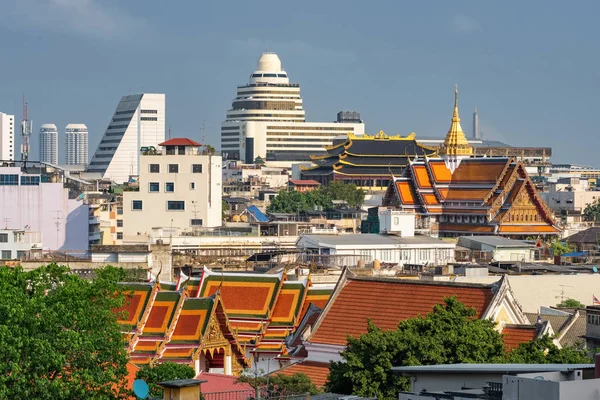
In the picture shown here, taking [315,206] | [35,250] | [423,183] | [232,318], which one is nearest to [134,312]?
[232,318]

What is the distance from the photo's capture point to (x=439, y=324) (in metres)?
38.8

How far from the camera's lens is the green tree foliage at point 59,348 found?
122 feet

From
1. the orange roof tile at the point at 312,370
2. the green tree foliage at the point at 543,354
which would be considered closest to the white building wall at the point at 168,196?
the orange roof tile at the point at 312,370

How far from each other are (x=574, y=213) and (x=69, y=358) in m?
139

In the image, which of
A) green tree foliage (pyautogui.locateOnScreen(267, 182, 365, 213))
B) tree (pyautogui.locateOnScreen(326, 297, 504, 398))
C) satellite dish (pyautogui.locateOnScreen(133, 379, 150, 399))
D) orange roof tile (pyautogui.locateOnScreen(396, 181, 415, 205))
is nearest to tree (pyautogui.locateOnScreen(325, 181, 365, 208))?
green tree foliage (pyautogui.locateOnScreen(267, 182, 365, 213))

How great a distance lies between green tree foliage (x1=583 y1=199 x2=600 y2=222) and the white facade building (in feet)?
193

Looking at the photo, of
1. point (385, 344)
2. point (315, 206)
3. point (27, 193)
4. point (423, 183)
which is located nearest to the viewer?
point (385, 344)

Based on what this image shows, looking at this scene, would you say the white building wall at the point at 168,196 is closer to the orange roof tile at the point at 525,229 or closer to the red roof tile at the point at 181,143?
the red roof tile at the point at 181,143

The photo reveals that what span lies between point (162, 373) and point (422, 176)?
97230mm

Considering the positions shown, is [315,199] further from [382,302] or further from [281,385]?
[281,385]

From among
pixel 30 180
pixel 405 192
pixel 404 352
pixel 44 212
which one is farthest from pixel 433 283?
pixel 405 192

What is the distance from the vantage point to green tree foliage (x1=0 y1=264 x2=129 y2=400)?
3731cm

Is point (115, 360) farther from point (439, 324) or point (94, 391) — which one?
point (439, 324)

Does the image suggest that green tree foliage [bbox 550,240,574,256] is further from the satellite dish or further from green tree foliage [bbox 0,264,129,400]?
the satellite dish
